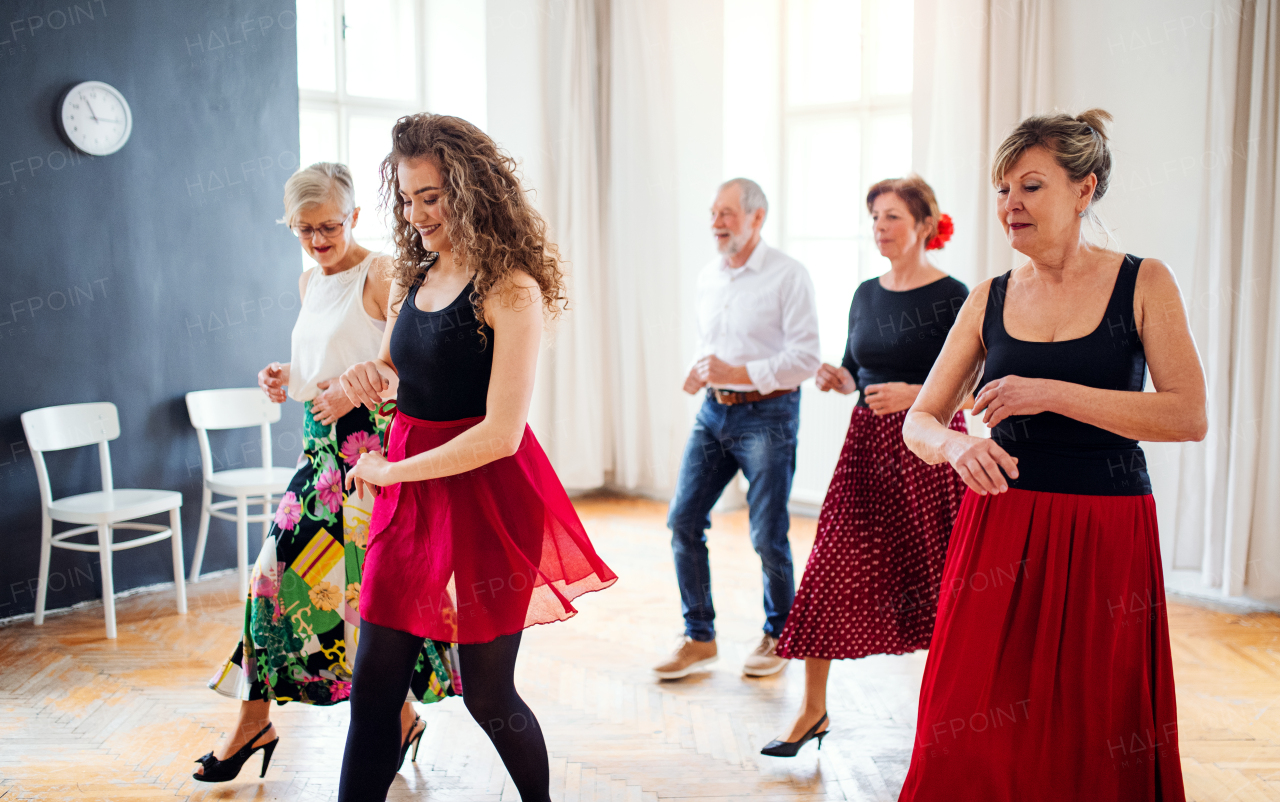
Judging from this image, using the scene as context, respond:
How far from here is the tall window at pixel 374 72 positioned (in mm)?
5645

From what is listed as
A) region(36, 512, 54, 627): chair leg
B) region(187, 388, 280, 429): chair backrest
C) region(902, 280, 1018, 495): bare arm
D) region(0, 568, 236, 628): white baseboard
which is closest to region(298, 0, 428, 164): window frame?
region(187, 388, 280, 429): chair backrest

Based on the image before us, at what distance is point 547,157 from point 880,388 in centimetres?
371

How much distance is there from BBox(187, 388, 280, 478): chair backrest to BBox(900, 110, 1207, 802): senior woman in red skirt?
11.8ft

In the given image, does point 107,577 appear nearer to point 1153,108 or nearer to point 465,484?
point 465,484

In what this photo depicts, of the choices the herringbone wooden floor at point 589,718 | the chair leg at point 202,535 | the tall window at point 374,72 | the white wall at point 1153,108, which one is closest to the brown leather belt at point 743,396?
the herringbone wooden floor at point 589,718

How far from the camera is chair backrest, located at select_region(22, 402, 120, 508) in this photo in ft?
12.6

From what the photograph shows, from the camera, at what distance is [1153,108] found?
13.8 feet

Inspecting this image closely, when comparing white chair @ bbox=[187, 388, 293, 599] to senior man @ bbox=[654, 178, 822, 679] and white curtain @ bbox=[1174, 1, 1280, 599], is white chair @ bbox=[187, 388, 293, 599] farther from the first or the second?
white curtain @ bbox=[1174, 1, 1280, 599]

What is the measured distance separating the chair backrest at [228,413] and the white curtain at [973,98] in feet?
11.2

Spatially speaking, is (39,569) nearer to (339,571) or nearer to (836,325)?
(339,571)

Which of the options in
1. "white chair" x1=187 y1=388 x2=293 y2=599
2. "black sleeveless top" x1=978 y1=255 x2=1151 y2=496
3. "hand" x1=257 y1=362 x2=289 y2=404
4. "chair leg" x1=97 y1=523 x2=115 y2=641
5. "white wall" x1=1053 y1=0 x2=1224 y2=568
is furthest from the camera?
"white chair" x1=187 y1=388 x2=293 y2=599

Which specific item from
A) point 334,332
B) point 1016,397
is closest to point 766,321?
point 334,332

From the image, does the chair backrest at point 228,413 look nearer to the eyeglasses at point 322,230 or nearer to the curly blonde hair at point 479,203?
the eyeglasses at point 322,230

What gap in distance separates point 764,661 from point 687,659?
27 cm
